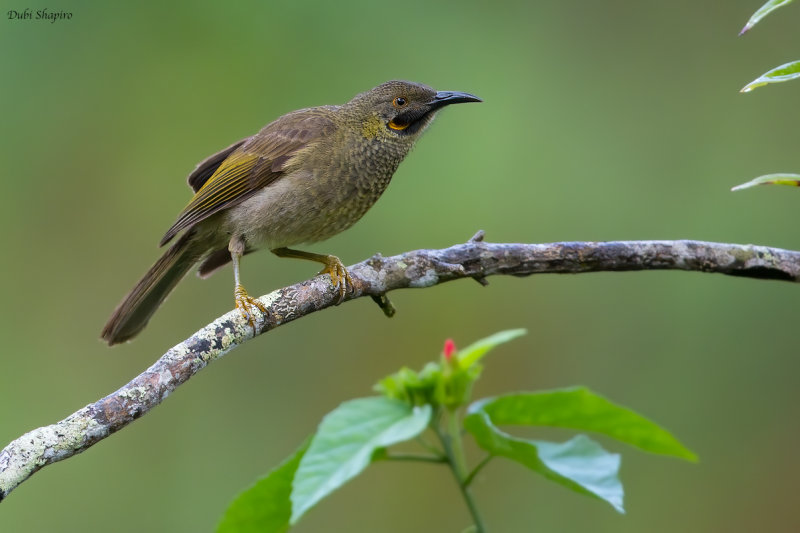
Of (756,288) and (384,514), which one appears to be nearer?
(756,288)

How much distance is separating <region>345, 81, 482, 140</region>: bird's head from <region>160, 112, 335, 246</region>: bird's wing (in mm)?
229

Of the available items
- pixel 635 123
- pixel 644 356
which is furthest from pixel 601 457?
pixel 635 123

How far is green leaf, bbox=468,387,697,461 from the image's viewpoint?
6.04 ft

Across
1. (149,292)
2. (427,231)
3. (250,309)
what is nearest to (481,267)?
(250,309)

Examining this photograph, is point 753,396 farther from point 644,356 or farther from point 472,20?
point 472,20

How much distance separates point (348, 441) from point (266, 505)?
0.98ft

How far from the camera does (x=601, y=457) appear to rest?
1.88 metres

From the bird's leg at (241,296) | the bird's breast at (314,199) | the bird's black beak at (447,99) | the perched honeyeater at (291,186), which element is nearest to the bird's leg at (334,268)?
the perched honeyeater at (291,186)

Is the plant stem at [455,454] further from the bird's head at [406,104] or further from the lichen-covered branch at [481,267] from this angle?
the bird's head at [406,104]

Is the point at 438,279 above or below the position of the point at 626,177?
below

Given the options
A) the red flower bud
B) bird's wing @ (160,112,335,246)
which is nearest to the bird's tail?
bird's wing @ (160,112,335,246)

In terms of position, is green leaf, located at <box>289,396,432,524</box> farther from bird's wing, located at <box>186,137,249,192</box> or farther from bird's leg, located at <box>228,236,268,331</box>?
bird's wing, located at <box>186,137,249,192</box>

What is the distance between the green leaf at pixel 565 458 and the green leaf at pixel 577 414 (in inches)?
1.8

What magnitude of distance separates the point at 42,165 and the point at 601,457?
15.7 feet
